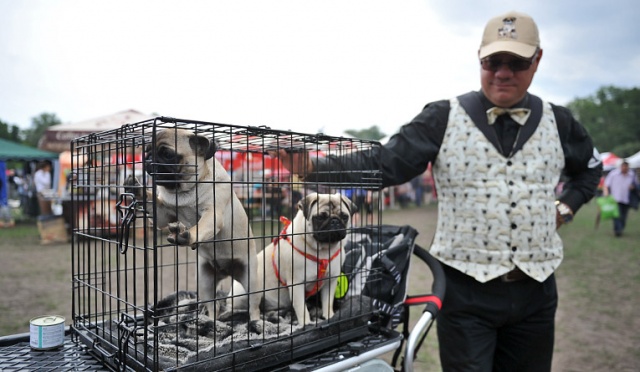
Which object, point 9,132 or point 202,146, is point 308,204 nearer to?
point 202,146

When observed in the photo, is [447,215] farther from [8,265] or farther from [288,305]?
[8,265]

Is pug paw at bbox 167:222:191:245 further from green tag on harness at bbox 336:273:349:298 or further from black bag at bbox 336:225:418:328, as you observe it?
green tag on harness at bbox 336:273:349:298

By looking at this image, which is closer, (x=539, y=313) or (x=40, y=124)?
(x=539, y=313)

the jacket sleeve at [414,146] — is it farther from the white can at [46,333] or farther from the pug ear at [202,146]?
the white can at [46,333]

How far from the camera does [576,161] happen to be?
2.49 meters

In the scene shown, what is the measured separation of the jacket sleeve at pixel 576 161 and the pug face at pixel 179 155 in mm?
1911

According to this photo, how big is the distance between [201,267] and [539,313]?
1.70 meters

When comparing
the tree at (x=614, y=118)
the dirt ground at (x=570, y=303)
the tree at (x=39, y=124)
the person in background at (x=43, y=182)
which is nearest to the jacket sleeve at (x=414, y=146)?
the dirt ground at (x=570, y=303)

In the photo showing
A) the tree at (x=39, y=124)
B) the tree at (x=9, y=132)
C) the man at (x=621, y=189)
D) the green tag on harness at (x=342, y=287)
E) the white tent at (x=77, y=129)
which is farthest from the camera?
the tree at (x=39, y=124)

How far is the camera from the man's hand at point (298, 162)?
1.92 meters

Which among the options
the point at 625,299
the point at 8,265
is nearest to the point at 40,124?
the point at 8,265

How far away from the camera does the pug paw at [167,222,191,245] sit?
4.36 feet

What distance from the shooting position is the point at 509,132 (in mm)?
2285

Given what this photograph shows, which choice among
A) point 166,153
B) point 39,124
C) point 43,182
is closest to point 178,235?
point 166,153
